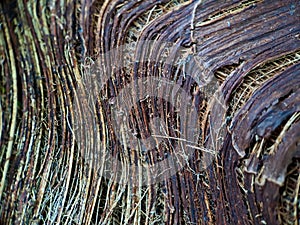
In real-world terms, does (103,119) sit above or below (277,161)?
above

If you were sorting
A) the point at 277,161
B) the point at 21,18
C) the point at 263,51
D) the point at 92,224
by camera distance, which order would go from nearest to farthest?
1. the point at 277,161
2. the point at 263,51
3. the point at 92,224
4. the point at 21,18

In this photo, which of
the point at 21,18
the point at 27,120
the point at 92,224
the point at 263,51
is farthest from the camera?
the point at 21,18

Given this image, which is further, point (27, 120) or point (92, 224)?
point (27, 120)

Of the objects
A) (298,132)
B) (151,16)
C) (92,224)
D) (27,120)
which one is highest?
(151,16)

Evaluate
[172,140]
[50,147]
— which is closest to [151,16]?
[172,140]

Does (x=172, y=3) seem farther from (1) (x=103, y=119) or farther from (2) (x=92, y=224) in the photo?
(2) (x=92, y=224)

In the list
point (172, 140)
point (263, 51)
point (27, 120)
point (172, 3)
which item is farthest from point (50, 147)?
point (263, 51)
